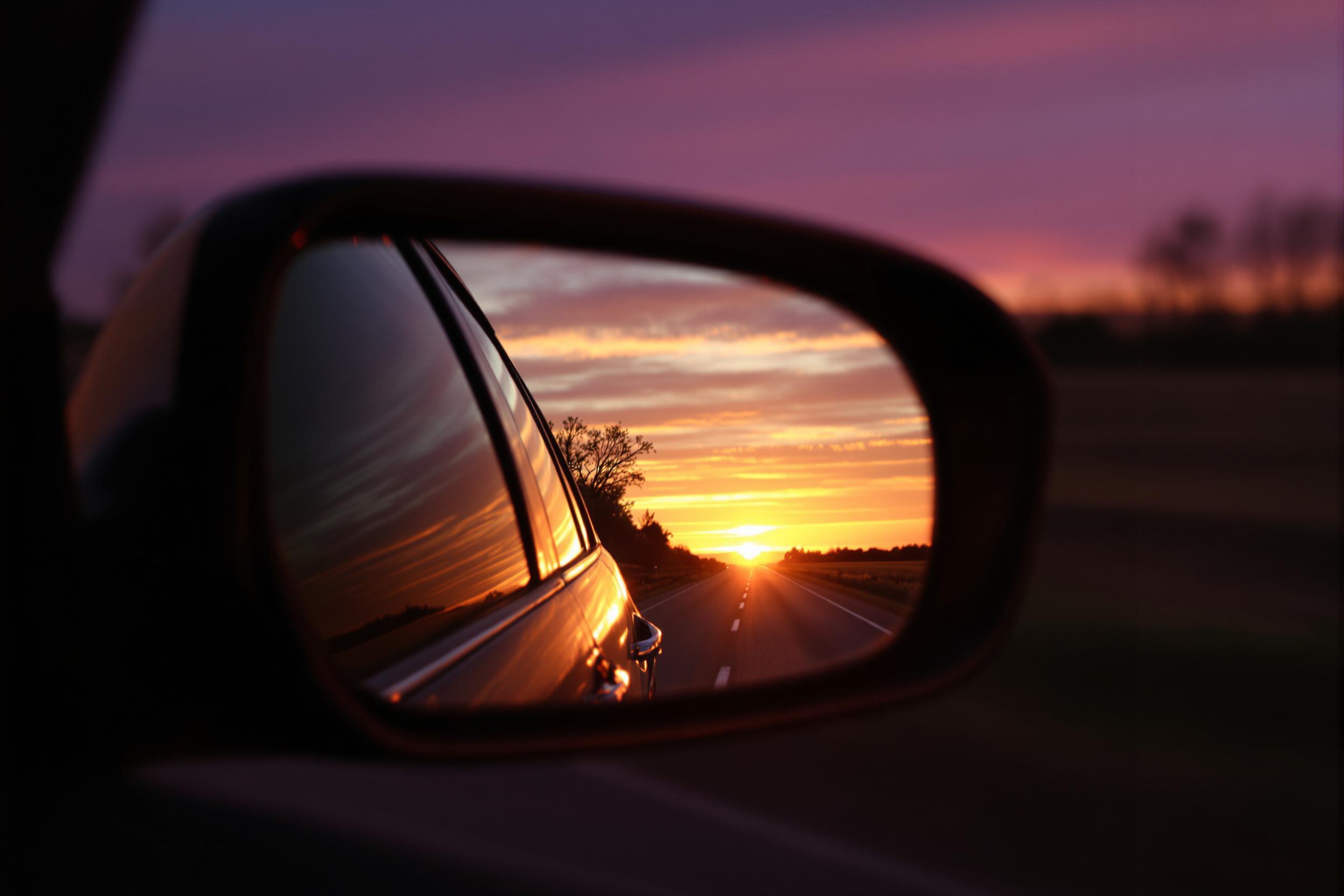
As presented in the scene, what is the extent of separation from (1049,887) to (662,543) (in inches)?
165

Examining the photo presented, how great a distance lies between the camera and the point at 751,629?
1.60 meters

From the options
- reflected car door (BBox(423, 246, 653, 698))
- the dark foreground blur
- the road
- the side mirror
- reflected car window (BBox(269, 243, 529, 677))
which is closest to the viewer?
the side mirror

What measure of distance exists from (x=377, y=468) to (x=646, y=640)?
629 millimetres

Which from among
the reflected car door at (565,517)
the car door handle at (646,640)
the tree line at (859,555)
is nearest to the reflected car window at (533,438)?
the reflected car door at (565,517)

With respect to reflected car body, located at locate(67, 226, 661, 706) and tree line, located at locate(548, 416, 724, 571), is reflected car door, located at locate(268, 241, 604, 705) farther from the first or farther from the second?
tree line, located at locate(548, 416, 724, 571)

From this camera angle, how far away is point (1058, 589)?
10672 mm

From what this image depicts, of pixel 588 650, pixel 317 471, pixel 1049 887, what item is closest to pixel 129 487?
pixel 317 471

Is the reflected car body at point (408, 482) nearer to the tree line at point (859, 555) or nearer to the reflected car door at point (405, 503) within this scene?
the reflected car door at point (405, 503)

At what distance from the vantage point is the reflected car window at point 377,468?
1.37 m

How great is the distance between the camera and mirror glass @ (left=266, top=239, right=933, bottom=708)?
1503 millimetres

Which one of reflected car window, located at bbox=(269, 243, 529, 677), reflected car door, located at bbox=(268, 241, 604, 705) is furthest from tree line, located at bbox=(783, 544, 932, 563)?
reflected car window, located at bbox=(269, 243, 529, 677)

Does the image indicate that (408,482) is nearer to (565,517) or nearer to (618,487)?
(618,487)

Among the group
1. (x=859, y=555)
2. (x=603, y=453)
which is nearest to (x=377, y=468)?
(x=603, y=453)

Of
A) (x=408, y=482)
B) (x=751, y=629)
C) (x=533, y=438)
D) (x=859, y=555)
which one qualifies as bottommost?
(x=751, y=629)
